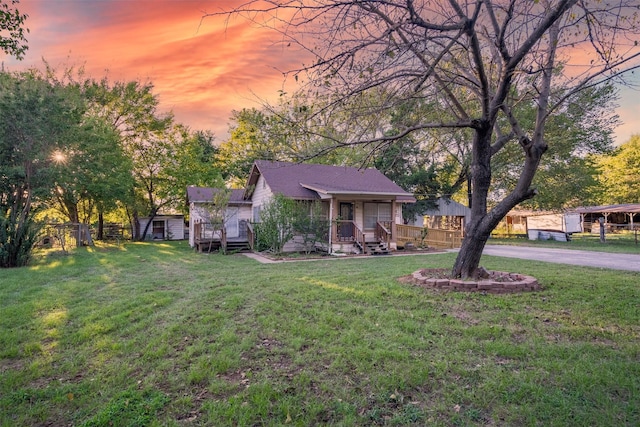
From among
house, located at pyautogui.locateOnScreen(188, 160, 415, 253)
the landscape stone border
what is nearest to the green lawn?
house, located at pyautogui.locateOnScreen(188, 160, 415, 253)

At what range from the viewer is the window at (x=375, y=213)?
51.9 feet

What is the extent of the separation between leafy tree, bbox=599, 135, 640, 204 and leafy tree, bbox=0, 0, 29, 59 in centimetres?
4428

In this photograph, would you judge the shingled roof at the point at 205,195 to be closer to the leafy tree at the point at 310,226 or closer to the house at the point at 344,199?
the house at the point at 344,199

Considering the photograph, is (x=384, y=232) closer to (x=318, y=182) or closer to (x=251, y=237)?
(x=318, y=182)

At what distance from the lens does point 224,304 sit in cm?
548

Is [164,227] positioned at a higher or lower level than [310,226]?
higher

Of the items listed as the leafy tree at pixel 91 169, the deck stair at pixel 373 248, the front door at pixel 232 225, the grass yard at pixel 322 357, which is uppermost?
the leafy tree at pixel 91 169

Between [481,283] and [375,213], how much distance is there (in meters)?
9.86

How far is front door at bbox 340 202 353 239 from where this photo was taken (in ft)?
49.6

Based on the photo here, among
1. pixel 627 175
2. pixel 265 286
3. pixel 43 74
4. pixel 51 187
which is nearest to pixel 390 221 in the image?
pixel 265 286

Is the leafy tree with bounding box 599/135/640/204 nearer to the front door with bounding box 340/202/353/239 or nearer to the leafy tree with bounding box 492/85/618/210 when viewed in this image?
the leafy tree with bounding box 492/85/618/210

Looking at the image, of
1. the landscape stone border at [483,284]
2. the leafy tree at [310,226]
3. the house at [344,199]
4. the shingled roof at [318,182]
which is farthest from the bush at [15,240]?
the landscape stone border at [483,284]

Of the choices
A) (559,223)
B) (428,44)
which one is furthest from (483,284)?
(559,223)

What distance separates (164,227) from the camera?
89.2 ft
